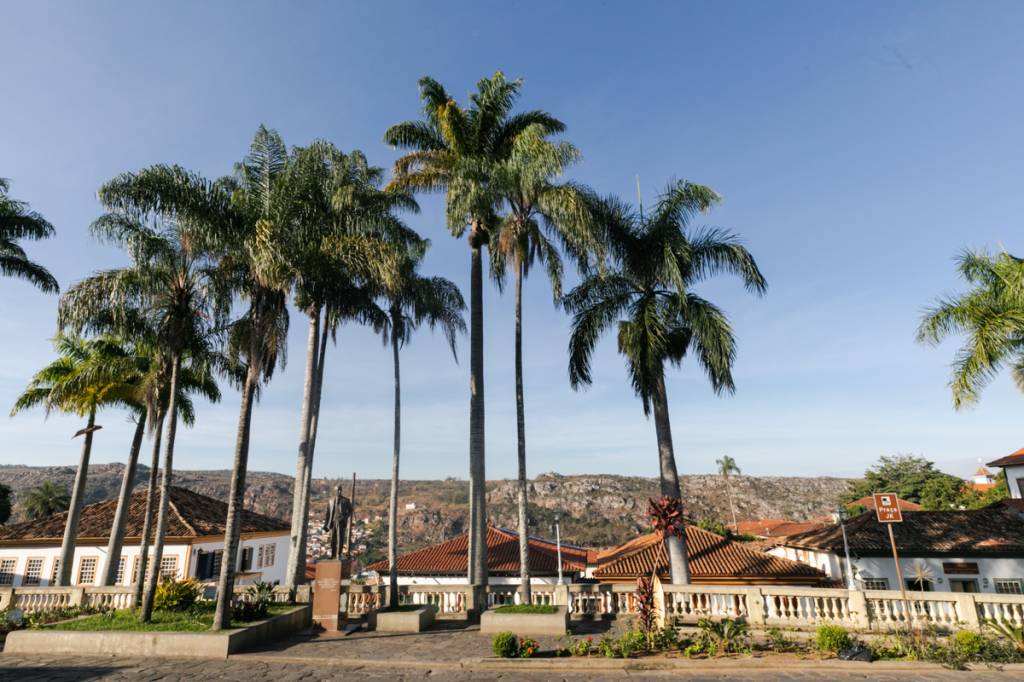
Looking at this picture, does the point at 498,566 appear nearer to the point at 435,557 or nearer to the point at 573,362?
the point at 435,557

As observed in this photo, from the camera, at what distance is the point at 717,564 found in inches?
1017

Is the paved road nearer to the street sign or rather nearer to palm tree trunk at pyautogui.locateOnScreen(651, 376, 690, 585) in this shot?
the street sign

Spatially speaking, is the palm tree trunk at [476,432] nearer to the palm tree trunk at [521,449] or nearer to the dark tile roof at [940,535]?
the palm tree trunk at [521,449]

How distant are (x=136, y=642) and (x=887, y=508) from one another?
65.2 ft

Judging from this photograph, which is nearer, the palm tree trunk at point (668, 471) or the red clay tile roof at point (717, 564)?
the palm tree trunk at point (668, 471)

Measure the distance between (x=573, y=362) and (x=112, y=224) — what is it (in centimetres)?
1572

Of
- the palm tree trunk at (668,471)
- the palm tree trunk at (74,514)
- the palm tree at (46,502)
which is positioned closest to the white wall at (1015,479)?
the palm tree trunk at (668,471)

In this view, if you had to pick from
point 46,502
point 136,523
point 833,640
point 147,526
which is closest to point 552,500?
point 46,502

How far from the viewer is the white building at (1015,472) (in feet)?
164

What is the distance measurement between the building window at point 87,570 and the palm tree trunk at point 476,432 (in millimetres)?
27831

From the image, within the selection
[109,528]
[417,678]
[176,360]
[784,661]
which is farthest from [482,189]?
[109,528]

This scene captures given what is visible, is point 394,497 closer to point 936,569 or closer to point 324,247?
point 324,247

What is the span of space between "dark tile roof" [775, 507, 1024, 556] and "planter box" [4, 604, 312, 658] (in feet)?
94.8

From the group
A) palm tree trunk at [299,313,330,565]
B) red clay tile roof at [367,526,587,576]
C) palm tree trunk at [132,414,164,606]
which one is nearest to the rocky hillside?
red clay tile roof at [367,526,587,576]
